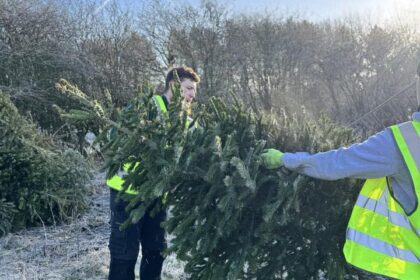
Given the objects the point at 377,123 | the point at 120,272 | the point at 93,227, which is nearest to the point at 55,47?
the point at 93,227

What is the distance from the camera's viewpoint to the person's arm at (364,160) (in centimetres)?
241

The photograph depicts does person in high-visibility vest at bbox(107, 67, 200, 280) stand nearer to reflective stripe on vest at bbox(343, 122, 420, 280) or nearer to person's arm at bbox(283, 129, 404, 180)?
person's arm at bbox(283, 129, 404, 180)

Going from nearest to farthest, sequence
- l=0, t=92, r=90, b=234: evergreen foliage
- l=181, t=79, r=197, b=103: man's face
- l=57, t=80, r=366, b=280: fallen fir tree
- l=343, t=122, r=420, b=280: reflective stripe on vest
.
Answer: l=343, t=122, r=420, b=280: reflective stripe on vest < l=57, t=80, r=366, b=280: fallen fir tree < l=181, t=79, r=197, b=103: man's face < l=0, t=92, r=90, b=234: evergreen foliage

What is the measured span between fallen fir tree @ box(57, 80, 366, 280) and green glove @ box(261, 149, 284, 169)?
4 centimetres

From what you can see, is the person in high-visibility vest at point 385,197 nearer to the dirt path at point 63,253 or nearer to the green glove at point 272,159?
the green glove at point 272,159

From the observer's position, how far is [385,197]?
261 cm

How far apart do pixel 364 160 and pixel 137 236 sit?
2.11m

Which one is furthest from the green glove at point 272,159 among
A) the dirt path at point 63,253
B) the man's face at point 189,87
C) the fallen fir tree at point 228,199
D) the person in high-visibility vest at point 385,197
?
the dirt path at point 63,253

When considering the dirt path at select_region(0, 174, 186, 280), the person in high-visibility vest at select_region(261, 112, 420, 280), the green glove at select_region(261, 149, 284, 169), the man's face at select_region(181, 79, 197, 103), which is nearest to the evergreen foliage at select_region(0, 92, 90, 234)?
the dirt path at select_region(0, 174, 186, 280)

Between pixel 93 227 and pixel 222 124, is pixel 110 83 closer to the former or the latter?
pixel 93 227

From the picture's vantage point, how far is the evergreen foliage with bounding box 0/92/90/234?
21.7ft

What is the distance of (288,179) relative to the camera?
2896mm

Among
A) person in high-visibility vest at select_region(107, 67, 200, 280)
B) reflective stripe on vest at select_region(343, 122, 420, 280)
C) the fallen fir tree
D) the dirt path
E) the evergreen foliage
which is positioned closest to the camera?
reflective stripe on vest at select_region(343, 122, 420, 280)

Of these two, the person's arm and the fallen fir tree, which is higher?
the person's arm
